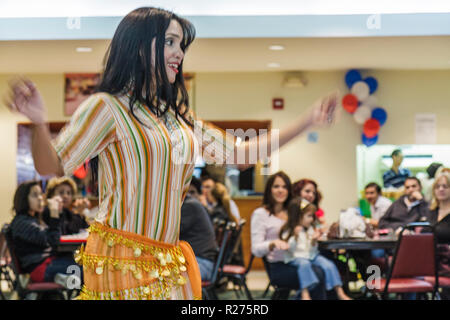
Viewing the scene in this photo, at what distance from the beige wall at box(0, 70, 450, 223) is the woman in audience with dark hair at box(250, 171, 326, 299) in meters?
3.28

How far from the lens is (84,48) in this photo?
6.76 metres

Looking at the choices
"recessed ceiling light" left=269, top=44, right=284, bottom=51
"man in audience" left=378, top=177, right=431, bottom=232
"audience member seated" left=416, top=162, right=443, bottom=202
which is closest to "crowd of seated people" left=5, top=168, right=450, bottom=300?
"man in audience" left=378, top=177, right=431, bottom=232

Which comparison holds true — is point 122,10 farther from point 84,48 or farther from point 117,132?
point 117,132

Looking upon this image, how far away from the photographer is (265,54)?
7035 mm

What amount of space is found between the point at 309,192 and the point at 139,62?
14.4 feet

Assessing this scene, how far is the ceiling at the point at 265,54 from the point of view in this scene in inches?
253

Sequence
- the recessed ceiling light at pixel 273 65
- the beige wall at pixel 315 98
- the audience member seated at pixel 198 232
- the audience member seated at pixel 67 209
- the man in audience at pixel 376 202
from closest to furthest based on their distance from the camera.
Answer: the audience member seated at pixel 198 232 < the audience member seated at pixel 67 209 < the man in audience at pixel 376 202 < the recessed ceiling light at pixel 273 65 < the beige wall at pixel 315 98

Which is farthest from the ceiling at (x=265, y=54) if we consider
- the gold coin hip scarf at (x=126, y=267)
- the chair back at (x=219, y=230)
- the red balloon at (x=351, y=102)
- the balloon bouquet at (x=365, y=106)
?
the gold coin hip scarf at (x=126, y=267)

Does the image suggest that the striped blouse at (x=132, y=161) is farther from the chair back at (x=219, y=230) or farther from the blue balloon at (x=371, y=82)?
the blue balloon at (x=371, y=82)

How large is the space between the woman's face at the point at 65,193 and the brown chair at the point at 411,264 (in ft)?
9.01

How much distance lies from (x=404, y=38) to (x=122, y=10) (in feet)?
8.69

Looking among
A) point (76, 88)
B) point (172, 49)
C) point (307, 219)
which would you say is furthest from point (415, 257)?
point (76, 88)
